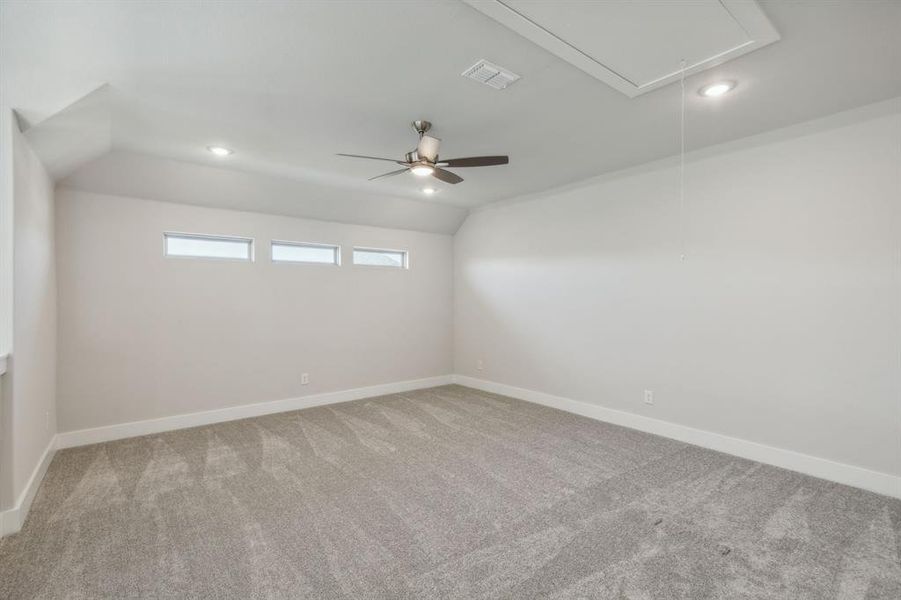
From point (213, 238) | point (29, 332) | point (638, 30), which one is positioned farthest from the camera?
point (213, 238)

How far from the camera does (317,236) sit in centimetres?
524

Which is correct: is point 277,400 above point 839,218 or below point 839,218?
below

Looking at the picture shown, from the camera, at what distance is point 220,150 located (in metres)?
3.54

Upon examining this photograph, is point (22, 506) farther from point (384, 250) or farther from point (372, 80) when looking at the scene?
point (384, 250)

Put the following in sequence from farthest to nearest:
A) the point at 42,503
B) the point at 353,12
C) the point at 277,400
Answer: the point at 277,400
the point at 42,503
the point at 353,12

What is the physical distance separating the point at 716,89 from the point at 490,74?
59.8 inches

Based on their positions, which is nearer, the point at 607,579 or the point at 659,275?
the point at 607,579

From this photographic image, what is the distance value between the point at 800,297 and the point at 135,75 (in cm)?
493

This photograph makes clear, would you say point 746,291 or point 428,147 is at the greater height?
point 428,147

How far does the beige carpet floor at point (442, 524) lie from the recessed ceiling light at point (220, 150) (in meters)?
2.73

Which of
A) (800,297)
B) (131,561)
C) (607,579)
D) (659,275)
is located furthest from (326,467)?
(800,297)

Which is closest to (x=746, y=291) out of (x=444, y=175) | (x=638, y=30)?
(x=638, y=30)

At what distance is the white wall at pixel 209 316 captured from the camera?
3840mm

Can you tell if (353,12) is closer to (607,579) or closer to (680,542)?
(607,579)
